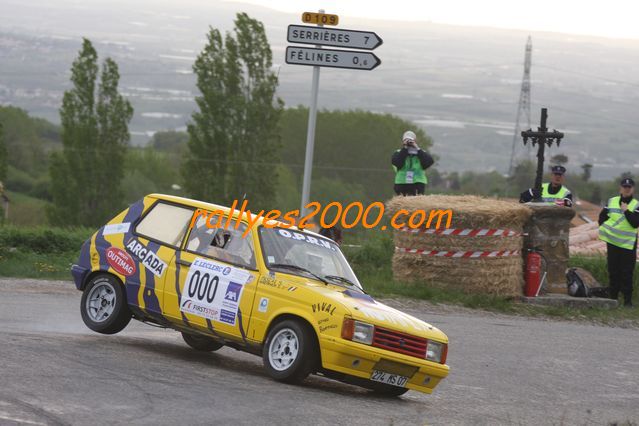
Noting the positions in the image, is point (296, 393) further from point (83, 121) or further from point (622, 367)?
point (83, 121)

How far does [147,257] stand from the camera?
1113 centimetres

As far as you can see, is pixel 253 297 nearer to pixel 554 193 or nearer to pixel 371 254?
pixel 554 193

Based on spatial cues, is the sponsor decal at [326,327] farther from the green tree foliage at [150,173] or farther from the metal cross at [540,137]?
the green tree foliage at [150,173]

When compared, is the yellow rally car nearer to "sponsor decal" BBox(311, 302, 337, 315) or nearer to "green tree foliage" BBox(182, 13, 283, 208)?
"sponsor decal" BBox(311, 302, 337, 315)

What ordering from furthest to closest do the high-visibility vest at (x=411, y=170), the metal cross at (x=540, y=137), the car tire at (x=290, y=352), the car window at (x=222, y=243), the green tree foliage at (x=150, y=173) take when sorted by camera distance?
the green tree foliage at (x=150, y=173) → the high-visibility vest at (x=411, y=170) → the metal cross at (x=540, y=137) → the car window at (x=222, y=243) → the car tire at (x=290, y=352)

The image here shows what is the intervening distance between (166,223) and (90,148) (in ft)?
267

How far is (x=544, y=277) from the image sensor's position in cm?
1800

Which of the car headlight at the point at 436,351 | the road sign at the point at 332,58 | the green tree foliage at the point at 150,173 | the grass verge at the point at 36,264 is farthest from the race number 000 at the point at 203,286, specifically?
the green tree foliage at the point at 150,173

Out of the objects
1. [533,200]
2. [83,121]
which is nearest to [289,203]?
[83,121]

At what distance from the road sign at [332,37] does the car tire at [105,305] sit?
217 inches

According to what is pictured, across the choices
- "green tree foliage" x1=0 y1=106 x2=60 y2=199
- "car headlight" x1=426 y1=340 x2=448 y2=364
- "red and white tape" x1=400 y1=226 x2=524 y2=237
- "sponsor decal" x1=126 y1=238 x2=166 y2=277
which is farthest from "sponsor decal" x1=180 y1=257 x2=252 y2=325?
"green tree foliage" x1=0 y1=106 x2=60 y2=199

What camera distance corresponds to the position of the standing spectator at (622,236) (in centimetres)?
1797

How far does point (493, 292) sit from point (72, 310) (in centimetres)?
679

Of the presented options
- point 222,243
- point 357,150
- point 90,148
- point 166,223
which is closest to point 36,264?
point 166,223
